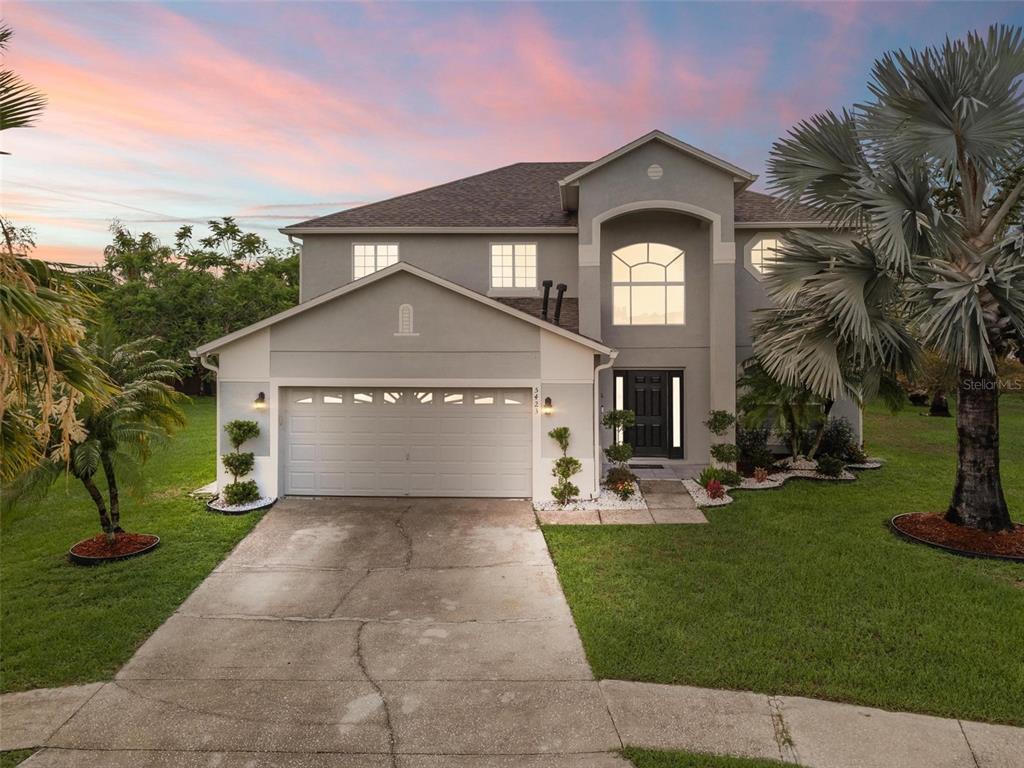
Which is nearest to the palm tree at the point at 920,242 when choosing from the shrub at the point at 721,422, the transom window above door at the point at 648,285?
the shrub at the point at 721,422

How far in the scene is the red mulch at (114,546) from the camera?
7.71 meters

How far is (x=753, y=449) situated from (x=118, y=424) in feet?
40.5

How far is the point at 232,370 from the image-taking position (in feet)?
35.0

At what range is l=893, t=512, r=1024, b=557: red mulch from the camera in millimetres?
7703

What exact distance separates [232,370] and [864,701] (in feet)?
35.4

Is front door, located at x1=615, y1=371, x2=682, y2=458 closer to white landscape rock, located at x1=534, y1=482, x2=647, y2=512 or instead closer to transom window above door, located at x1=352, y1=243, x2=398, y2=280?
white landscape rock, located at x1=534, y1=482, x2=647, y2=512

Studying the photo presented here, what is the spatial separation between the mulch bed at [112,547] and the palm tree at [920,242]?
10182 millimetres

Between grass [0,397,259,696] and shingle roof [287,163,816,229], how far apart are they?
811cm

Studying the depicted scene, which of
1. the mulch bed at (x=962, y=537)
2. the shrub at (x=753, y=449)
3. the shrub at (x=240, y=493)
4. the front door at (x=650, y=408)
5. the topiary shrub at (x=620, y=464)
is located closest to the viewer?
the mulch bed at (x=962, y=537)

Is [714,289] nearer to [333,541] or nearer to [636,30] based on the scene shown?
[636,30]

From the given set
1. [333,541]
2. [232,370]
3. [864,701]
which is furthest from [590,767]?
[232,370]

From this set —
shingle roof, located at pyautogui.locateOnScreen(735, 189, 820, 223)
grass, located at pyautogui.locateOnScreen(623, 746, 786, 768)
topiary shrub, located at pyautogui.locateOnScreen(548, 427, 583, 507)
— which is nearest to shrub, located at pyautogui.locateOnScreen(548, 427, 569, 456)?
topiary shrub, located at pyautogui.locateOnScreen(548, 427, 583, 507)

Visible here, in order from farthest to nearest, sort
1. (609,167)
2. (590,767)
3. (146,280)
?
(146,280) → (609,167) → (590,767)

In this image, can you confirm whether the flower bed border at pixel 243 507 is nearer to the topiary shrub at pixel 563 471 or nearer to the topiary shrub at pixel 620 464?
the topiary shrub at pixel 563 471
